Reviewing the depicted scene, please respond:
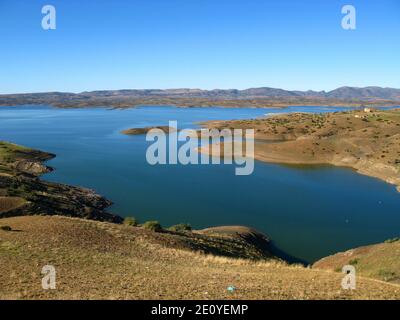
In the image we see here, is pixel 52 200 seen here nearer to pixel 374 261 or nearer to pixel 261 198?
pixel 261 198

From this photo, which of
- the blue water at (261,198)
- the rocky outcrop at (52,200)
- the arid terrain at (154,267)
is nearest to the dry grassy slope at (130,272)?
the arid terrain at (154,267)

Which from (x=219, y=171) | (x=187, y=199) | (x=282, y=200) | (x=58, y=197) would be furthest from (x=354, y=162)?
(x=58, y=197)

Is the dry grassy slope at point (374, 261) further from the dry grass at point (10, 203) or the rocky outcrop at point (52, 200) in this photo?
the dry grass at point (10, 203)

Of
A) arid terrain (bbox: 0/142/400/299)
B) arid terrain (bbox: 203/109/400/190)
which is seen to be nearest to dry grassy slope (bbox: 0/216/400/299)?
arid terrain (bbox: 0/142/400/299)

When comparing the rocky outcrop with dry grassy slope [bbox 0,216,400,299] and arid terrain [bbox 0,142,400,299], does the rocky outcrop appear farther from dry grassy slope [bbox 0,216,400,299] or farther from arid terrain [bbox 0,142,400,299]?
dry grassy slope [bbox 0,216,400,299]

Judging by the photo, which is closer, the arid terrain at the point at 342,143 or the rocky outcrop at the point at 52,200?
the rocky outcrop at the point at 52,200

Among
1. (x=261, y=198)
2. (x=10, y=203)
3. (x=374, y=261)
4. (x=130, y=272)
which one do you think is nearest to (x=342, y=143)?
(x=261, y=198)

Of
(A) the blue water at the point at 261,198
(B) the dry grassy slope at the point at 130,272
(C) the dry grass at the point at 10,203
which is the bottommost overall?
(A) the blue water at the point at 261,198
